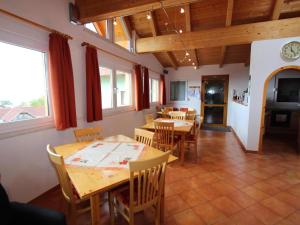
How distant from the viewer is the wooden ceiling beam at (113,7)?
2.22 meters

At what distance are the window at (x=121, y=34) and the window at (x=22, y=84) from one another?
2.07 m

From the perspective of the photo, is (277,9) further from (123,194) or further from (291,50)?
(123,194)

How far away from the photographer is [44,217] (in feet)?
3.74

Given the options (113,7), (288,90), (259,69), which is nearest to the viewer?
(113,7)

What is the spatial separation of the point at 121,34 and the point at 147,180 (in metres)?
3.79

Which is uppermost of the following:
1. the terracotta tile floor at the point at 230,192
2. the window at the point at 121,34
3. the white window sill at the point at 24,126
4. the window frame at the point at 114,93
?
the window at the point at 121,34

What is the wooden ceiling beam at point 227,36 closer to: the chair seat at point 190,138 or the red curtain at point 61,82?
the chair seat at point 190,138

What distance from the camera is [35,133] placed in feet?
6.84

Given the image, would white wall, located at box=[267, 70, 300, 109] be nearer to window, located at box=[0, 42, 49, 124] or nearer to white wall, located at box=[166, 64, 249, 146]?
white wall, located at box=[166, 64, 249, 146]

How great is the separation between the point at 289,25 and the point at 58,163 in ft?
14.5

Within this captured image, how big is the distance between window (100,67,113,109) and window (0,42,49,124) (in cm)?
143

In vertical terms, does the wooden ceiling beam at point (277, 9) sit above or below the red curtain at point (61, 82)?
above

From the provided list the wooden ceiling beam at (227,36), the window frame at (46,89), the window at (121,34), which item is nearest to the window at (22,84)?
the window frame at (46,89)

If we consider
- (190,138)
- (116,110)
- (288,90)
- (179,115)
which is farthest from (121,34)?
(288,90)
